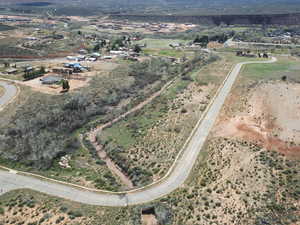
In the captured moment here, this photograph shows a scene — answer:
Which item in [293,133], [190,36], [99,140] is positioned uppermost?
[190,36]

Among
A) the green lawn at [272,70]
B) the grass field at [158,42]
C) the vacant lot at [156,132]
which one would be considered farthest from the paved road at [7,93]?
the grass field at [158,42]

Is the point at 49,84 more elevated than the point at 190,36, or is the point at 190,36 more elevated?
the point at 190,36

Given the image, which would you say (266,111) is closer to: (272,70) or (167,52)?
(272,70)

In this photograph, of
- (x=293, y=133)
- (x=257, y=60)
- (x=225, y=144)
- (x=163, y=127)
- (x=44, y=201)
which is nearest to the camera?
(x=44, y=201)

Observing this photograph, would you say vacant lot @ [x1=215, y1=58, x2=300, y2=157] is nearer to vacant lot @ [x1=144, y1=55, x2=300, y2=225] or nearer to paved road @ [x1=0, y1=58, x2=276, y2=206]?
vacant lot @ [x1=144, y1=55, x2=300, y2=225]

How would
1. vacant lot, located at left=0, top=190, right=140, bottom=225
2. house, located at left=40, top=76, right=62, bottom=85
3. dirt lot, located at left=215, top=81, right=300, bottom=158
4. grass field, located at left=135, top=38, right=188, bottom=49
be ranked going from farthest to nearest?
grass field, located at left=135, top=38, right=188, bottom=49
house, located at left=40, top=76, right=62, bottom=85
dirt lot, located at left=215, top=81, right=300, bottom=158
vacant lot, located at left=0, top=190, right=140, bottom=225

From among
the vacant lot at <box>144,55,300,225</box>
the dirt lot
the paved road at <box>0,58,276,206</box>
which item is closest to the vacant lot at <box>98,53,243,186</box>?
the paved road at <box>0,58,276,206</box>

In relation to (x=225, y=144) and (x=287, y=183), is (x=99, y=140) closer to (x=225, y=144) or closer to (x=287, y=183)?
(x=225, y=144)

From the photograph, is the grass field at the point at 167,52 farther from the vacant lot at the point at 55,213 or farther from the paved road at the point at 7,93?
the vacant lot at the point at 55,213

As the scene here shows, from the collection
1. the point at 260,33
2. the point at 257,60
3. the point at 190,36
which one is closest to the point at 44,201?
the point at 257,60
